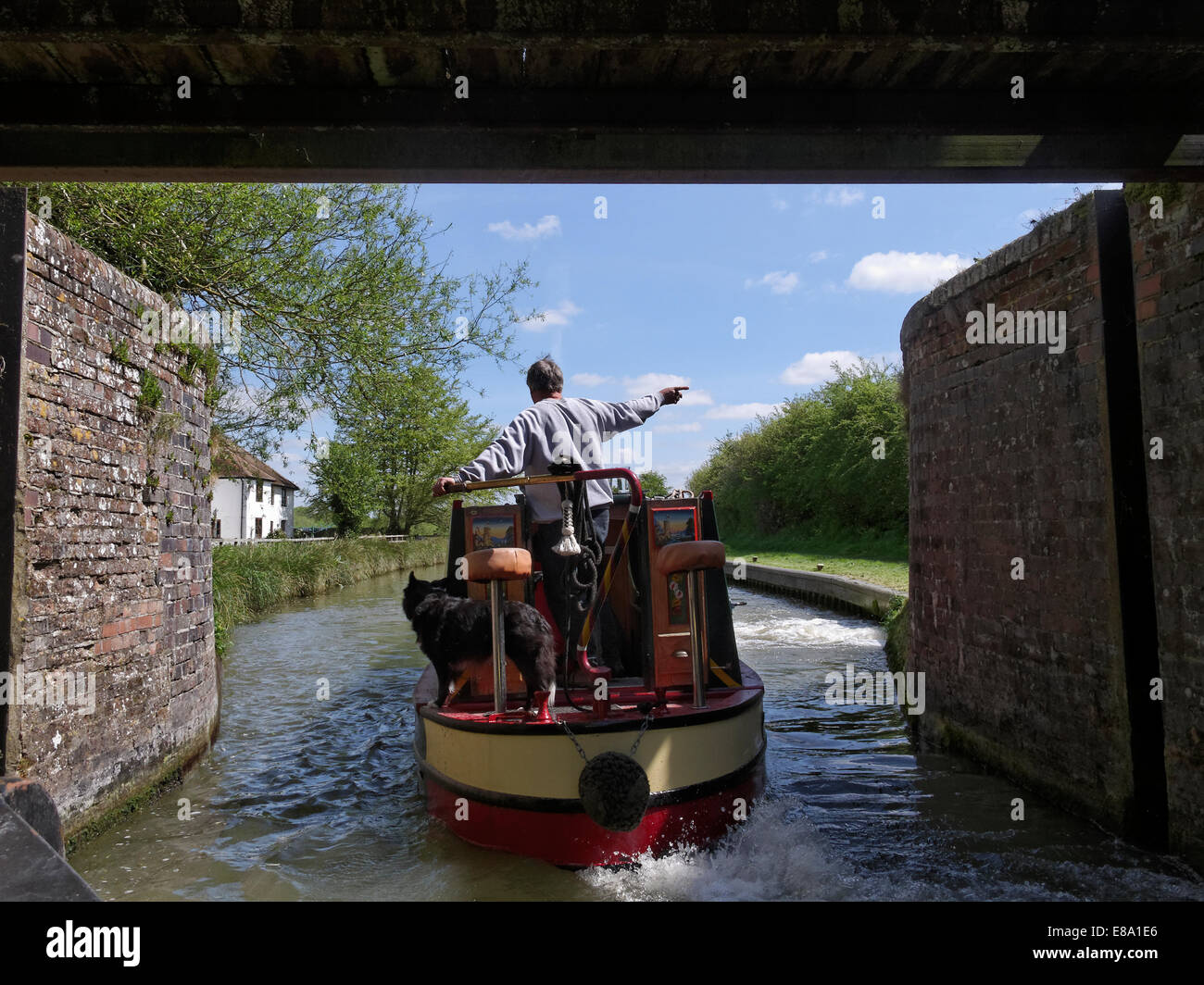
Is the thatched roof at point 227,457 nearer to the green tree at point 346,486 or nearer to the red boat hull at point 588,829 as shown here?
the red boat hull at point 588,829

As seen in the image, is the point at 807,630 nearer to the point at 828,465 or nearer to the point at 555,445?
the point at 555,445

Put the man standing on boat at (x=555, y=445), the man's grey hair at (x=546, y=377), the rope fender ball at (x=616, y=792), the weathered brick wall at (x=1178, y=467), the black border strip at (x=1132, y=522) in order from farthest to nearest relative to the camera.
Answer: the man's grey hair at (x=546, y=377) → the man standing on boat at (x=555, y=445) → the black border strip at (x=1132, y=522) → the weathered brick wall at (x=1178, y=467) → the rope fender ball at (x=616, y=792)

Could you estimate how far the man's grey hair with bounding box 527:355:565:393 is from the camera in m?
5.10

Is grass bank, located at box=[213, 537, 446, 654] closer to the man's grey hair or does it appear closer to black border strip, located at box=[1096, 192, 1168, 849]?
the man's grey hair

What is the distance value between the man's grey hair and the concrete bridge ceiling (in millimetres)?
1730

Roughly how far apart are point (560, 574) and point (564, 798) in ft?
4.46

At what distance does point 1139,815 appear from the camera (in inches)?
169

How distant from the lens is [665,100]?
10.7 ft

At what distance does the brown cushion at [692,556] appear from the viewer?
4051 millimetres

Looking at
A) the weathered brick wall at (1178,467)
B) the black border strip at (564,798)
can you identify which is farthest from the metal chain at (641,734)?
the weathered brick wall at (1178,467)

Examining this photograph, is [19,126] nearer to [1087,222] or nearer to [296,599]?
[1087,222]

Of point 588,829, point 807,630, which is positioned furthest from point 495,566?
point 807,630

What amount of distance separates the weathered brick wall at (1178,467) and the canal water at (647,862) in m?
0.50

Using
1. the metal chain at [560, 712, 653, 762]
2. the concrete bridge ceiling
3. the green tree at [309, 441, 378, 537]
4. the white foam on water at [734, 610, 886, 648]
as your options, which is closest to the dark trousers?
the metal chain at [560, 712, 653, 762]
